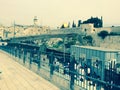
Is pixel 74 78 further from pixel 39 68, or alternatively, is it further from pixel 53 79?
pixel 39 68

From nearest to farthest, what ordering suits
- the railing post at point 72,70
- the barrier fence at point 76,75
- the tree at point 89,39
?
the barrier fence at point 76,75
the railing post at point 72,70
the tree at point 89,39

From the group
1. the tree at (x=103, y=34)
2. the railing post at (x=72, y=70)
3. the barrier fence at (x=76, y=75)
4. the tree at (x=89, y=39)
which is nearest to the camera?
the barrier fence at (x=76, y=75)

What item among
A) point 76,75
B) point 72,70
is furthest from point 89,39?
point 76,75

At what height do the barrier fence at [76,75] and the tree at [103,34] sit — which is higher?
the tree at [103,34]


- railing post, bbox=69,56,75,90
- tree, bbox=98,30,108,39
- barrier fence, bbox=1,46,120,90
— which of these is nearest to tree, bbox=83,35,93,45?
tree, bbox=98,30,108,39

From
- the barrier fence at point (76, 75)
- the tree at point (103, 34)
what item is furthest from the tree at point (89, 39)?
the barrier fence at point (76, 75)

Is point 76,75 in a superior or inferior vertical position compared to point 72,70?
inferior

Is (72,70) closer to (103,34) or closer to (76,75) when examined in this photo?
(76,75)

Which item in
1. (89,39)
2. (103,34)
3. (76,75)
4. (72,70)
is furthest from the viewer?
(89,39)

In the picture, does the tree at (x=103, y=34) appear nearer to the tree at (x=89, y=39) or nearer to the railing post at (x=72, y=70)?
the tree at (x=89, y=39)

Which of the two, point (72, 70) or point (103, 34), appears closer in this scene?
Answer: point (72, 70)

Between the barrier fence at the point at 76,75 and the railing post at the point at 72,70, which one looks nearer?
the barrier fence at the point at 76,75

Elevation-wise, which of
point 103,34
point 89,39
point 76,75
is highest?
point 103,34

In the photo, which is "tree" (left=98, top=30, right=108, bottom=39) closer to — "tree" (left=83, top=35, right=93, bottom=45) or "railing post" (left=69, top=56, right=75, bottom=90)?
"tree" (left=83, top=35, right=93, bottom=45)
